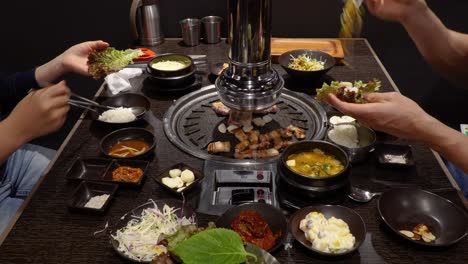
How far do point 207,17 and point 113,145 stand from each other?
2106mm

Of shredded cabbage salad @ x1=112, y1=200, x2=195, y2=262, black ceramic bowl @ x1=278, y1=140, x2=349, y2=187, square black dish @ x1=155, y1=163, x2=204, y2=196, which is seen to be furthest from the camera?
square black dish @ x1=155, y1=163, x2=204, y2=196

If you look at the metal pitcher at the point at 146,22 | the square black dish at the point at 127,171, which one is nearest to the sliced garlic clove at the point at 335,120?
the square black dish at the point at 127,171

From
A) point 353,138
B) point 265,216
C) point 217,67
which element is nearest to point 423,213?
point 353,138

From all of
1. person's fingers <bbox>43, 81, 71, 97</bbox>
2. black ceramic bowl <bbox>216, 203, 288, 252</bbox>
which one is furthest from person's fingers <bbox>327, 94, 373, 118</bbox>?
person's fingers <bbox>43, 81, 71, 97</bbox>

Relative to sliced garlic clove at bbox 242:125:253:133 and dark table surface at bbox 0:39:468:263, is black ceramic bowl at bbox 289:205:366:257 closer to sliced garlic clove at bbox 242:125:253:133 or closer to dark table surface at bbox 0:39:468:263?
dark table surface at bbox 0:39:468:263

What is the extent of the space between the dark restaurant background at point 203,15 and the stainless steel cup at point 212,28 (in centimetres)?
29

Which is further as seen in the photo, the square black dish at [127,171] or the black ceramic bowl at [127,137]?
the black ceramic bowl at [127,137]

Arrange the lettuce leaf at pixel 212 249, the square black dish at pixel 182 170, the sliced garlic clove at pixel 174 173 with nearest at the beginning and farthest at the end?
1. the lettuce leaf at pixel 212 249
2. the square black dish at pixel 182 170
3. the sliced garlic clove at pixel 174 173

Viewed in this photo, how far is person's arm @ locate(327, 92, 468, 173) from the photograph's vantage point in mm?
2049

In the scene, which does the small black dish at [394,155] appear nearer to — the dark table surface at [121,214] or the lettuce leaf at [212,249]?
the dark table surface at [121,214]

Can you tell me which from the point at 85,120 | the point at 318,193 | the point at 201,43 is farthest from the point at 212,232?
the point at 201,43

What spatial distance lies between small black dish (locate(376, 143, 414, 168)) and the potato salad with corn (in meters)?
0.65

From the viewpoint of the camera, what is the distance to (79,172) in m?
2.32

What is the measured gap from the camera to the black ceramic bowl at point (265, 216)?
6.15ft
